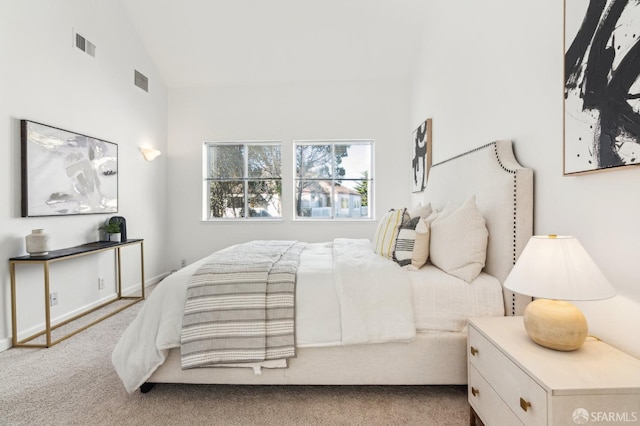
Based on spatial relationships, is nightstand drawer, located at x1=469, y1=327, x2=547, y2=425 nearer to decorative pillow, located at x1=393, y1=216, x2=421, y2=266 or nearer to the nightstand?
the nightstand

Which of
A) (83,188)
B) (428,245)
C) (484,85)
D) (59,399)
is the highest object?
(484,85)

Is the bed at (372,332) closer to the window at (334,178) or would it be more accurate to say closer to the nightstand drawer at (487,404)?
the nightstand drawer at (487,404)

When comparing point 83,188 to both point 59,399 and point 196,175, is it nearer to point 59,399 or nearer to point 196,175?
point 196,175

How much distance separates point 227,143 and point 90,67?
182 cm

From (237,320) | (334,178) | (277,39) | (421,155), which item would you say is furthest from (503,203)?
(277,39)

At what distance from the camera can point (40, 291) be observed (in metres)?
2.70

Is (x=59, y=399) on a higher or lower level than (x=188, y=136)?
lower

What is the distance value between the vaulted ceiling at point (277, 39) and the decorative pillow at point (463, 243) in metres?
2.89

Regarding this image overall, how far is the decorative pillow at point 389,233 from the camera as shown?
222 centimetres

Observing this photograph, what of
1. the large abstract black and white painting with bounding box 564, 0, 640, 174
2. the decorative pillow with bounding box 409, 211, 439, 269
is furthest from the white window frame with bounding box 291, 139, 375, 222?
the large abstract black and white painting with bounding box 564, 0, 640, 174

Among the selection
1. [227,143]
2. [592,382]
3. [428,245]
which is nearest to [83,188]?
[227,143]

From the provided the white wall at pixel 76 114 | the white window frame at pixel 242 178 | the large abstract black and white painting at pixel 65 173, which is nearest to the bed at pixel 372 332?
the white wall at pixel 76 114

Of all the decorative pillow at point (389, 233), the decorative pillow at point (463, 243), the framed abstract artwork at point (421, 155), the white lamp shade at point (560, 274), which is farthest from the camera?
the framed abstract artwork at point (421, 155)

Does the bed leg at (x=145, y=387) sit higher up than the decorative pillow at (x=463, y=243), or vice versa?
the decorative pillow at (x=463, y=243)
